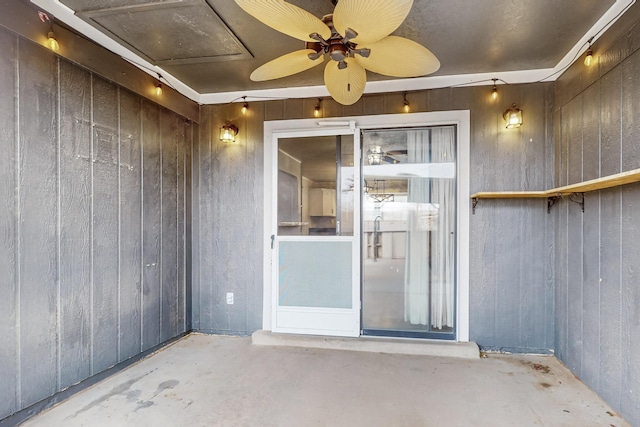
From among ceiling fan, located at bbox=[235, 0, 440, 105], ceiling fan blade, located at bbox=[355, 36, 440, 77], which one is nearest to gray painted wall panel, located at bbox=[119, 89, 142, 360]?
ceiling fan, located at bbox=[235, 0, 440, 105]

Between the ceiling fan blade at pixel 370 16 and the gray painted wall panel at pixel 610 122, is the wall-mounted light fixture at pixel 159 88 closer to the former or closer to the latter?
the ceiling fan blade at pixel 370 16

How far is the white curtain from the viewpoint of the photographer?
3.37 meters

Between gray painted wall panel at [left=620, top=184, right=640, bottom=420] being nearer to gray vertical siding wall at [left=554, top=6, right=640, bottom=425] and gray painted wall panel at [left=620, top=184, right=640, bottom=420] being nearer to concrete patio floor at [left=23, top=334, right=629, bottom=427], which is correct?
gray vertical siding wall at [left=554, top=6, right=640, bottom=425]

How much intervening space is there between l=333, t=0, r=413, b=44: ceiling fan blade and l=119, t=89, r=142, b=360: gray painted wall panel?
2171 millimetres

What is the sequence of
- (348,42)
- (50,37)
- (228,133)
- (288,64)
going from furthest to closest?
(228,133) < (50,37) < (288,64) < (348,42)

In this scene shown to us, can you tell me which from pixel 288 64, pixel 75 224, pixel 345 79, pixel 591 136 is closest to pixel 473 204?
pixel 591 136

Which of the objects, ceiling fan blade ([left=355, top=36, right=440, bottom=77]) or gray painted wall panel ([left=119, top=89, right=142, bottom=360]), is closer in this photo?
ceiling fan blade ([left=355, top=36, right=440, bottom=77])

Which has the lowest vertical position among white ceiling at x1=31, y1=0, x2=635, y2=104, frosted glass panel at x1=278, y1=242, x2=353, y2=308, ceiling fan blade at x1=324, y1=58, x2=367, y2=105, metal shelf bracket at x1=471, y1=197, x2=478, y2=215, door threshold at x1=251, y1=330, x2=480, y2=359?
door threshold at x1=251, y1=330, x2=480, y2=359

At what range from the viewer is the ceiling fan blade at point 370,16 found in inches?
54.8

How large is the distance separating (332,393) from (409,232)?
66.5 inches

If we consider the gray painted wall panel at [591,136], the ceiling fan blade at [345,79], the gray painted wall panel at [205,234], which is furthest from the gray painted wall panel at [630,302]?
the gray painted wall panel at [205,234]

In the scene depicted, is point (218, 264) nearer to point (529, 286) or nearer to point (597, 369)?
point (529, 286)

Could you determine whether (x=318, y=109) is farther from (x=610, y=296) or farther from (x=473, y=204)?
(x=610, y=296)

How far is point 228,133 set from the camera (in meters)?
3.70
